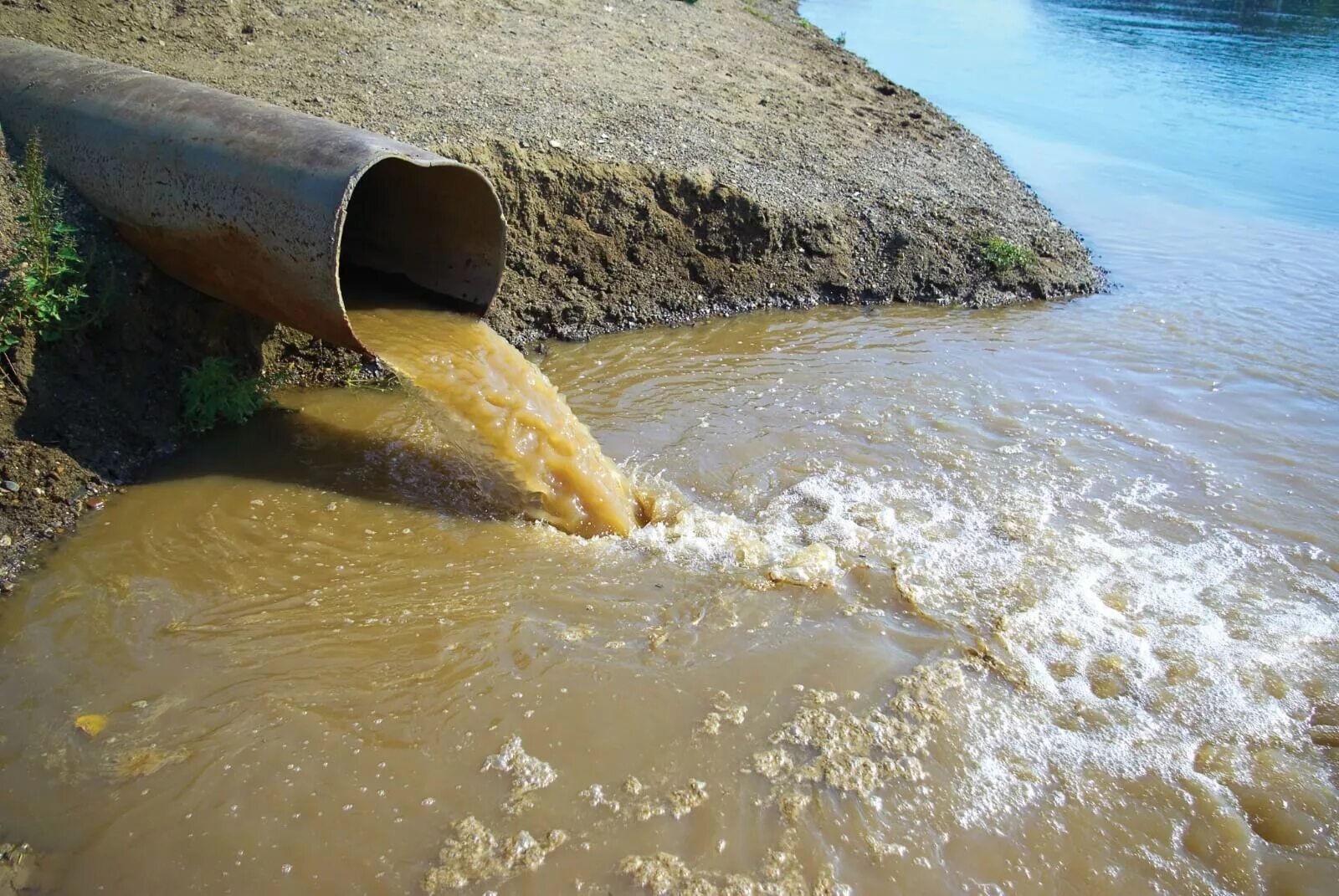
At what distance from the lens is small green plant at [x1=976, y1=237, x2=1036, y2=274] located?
8891mm

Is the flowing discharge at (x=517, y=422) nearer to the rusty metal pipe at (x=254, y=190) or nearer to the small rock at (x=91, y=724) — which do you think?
the rusty metal pipe at (x=254, y=190)

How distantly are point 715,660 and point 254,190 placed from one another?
3258 millimetres

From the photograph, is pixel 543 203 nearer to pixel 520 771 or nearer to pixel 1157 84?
pixel 520 771

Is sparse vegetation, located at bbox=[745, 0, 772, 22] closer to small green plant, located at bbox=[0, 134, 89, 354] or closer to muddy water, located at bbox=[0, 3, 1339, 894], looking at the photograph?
muddy water, located at bbox=[0, 3, 1339, 894]

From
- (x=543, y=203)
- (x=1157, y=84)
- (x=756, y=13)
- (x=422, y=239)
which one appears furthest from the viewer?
(x=1157, y=84)

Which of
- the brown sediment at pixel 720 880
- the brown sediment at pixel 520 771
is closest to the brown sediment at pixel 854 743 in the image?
the brown sediment at pixel 720 880

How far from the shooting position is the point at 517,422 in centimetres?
518

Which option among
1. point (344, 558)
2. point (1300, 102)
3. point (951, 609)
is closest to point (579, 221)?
point (344, 558)

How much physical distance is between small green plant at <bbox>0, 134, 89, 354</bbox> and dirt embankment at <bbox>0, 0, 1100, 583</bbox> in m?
0.13

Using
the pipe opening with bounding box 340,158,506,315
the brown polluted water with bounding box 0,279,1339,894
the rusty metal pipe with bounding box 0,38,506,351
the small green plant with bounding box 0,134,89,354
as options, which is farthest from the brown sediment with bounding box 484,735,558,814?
the small green plant with bounding box 0,134,89,354

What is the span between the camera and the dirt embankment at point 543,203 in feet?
17.4

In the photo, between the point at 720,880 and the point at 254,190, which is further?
the point at 254,190

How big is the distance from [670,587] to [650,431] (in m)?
1.81

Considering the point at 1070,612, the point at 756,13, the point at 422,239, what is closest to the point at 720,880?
the point at 1070,612
